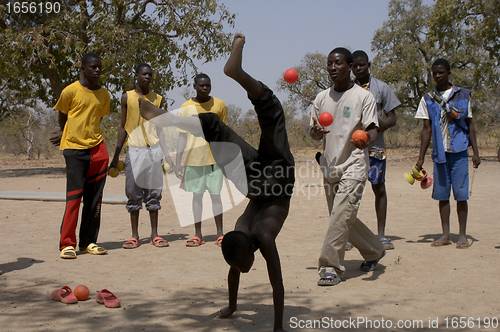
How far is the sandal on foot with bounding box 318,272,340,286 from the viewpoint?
4242 mm

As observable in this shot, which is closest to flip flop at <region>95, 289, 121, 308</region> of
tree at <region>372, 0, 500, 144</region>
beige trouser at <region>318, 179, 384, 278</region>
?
beige trouser at <region>318, 179, 384, 278</region>

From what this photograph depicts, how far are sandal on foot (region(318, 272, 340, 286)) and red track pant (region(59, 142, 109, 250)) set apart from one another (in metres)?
2.94

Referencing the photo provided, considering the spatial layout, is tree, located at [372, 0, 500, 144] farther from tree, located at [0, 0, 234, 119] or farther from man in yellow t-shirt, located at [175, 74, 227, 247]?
man in yellow t-shirt, located at [175, 74, 227, 247]

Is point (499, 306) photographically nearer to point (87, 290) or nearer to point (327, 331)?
point (327, 331)

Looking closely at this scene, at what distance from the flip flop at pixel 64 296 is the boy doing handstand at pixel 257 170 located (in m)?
1.25

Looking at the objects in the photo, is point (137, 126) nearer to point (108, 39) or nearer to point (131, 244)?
point (131, 244)

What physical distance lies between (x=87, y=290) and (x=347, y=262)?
2.80m

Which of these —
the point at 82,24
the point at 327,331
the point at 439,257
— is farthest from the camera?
the point at 82,24

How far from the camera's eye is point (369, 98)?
14.4 feet

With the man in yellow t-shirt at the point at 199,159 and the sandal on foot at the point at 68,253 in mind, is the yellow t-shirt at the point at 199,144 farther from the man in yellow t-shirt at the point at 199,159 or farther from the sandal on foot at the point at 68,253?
the sandal on foot at the point at 68,253

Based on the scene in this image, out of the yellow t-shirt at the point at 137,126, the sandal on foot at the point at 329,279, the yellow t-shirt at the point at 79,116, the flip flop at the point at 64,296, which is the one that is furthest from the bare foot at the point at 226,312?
the yellow t-shirt at the point at 137,126

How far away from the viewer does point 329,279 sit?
14.0ft

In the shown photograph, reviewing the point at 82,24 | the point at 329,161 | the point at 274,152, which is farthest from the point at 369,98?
the point at 82,24

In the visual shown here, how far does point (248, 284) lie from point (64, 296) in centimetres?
160
